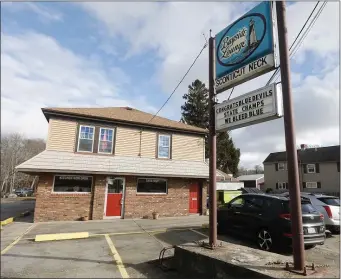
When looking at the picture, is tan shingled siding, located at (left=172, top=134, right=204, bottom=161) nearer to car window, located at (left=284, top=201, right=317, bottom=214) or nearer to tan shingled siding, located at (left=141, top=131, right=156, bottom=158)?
tan shingled siding, located at (left=141, top=131, right=156, bottom=158)

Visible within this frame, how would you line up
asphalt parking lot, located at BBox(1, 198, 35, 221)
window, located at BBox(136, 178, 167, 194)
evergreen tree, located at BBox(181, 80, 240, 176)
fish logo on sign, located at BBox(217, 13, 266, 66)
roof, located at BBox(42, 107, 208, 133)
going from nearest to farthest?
fish logo on sign, located at BBox(217, 13, 266, 66), roof, located at BBox(42, 107, 208, 133), window, located at BBox(136, 178, 167, 194), asphalt parking lot, located at BBox(1, 198, 35, 221), evergreen tree, located at BBox(181, 80, 240, 176)

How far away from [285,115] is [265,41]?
1894 millimetres

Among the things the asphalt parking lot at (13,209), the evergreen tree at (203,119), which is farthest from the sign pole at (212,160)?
the evergreen tree at (203,119)

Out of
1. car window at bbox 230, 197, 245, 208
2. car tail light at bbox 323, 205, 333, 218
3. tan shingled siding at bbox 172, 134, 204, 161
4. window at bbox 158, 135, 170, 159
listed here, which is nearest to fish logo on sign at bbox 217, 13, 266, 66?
car window at bbox 230, 197, 245, 208

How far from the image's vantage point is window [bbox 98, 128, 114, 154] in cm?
1603

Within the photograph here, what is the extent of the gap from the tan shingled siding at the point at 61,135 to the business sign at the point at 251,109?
433 inches

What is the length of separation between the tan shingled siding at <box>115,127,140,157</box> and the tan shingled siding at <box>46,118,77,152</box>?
8.69 ft

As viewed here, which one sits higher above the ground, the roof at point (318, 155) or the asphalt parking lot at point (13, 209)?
the roof at point (318, 155)

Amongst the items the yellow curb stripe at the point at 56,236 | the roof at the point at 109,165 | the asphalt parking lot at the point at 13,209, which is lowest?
the asphalt parking lot at the point at 13,209

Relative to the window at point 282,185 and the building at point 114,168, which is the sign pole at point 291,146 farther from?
the window at point 282,185

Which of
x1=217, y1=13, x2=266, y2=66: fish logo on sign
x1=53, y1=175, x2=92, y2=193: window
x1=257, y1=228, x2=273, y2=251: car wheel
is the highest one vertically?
x1=217, y1=13, x2=266, y2=66: fish logo on sign

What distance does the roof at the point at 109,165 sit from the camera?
13.6m

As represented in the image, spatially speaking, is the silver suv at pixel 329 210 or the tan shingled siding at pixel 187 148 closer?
the silver suv at pixel 329 210

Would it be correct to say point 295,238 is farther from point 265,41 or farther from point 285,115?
point 265,41
